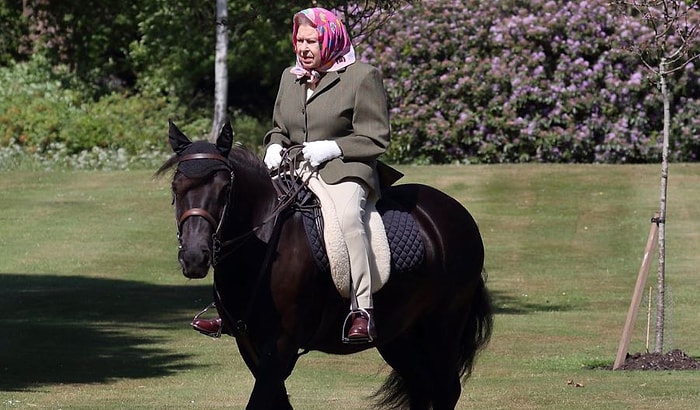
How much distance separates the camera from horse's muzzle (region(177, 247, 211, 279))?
6328 millimetres

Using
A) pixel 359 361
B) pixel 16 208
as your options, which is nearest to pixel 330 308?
pixel 359 361

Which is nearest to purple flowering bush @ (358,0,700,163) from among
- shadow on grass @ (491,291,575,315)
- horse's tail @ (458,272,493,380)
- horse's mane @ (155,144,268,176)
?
shadow on grass @ (491,291,575,315)

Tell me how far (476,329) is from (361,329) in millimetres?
1574

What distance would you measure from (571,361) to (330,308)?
613 centimetres

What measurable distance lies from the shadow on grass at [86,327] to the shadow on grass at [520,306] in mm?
3597

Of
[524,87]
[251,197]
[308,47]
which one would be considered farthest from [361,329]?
[524,87]

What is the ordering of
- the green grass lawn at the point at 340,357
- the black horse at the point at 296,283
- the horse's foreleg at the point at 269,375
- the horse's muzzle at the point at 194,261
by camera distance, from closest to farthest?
the horse's muzzle at the point at 194,261, the black horse at the point at 296,283, the horse's foreleg at the point at 269,375, the green grass lawn at the point at 340,357

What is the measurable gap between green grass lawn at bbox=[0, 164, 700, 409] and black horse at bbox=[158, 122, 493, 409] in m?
Result: 1.84

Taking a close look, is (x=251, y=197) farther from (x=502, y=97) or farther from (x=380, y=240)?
(x=502, y=97)

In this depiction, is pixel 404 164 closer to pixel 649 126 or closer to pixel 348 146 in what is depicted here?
pixel 649 126

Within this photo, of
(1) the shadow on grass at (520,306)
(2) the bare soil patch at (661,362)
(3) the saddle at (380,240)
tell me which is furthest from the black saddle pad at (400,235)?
(1) the shadow on grass at (520,306)

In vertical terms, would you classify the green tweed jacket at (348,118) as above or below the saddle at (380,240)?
above

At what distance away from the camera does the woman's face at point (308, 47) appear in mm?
7426

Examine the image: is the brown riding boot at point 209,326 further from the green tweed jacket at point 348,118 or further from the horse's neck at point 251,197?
the green tweed jacket at point 348,118
